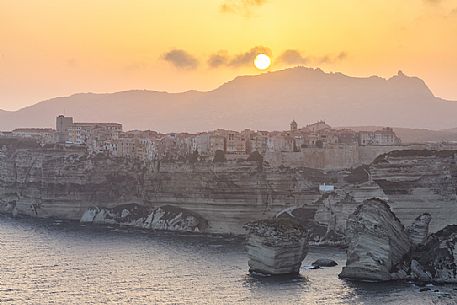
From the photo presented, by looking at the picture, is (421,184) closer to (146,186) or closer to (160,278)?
(160,278)

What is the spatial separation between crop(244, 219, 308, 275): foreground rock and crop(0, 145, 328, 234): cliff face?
31720 mm

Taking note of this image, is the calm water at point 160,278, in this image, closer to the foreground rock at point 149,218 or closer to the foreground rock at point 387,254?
the foreground rock at point 387,254

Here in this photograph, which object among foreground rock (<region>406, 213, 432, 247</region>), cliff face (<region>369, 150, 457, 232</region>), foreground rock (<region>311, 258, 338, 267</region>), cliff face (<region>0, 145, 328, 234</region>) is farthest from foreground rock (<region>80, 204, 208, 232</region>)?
foreground rock (<region>406, 213, 432, 247</region>)

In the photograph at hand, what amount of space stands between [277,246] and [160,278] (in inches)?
422

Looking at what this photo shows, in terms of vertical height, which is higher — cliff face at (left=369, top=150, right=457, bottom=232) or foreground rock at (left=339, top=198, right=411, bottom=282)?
cliff face at (left=369, top=150, right=457, bottom=232)

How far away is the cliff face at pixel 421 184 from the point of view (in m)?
88.6

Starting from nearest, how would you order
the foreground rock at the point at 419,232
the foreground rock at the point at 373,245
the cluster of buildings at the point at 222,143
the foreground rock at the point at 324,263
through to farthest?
the foreground rock at the point at 373,245 < the foreground rock at the point at 419,232 < the foreground rock at the point at 324,263 < the cluster of buildings at the point at 222,143

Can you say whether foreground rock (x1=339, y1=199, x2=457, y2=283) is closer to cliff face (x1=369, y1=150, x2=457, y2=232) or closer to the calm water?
the calm water

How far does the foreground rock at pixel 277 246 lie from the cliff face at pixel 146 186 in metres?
31.7

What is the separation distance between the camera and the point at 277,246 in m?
67.3

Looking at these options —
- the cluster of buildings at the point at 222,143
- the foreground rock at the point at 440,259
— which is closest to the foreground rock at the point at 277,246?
the foreground rock at the point at 440,259

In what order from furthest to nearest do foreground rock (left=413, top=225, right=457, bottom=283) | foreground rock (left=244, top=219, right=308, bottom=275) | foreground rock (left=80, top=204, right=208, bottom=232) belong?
foreground rock (left=80, top=204, right=208, bottom=232) < foreground rock (left=244, top=219, right=308, bottom=275) < foreground rock (left=413, top=225, right=457, bottom=283)

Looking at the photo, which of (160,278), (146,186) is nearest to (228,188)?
(146,186)

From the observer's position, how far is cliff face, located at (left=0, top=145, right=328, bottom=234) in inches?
4038
